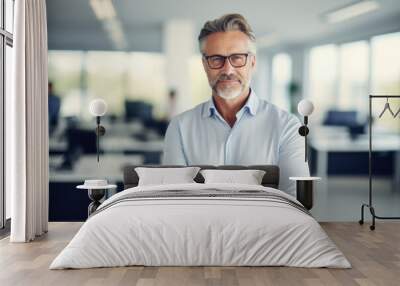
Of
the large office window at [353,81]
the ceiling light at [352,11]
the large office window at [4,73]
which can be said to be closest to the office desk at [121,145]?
the large office window at [4,73]

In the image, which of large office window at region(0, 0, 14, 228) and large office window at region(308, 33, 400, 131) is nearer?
large office window at region(0, 0, 14, 228)

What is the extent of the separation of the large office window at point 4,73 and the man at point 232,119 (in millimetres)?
1901

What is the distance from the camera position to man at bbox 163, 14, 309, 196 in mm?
7586

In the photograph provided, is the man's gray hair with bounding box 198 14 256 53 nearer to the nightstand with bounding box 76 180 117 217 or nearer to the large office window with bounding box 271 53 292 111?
the large office window with bounding box 271 53 292 111

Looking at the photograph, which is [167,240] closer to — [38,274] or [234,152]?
[38,274]

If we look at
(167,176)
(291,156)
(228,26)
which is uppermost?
(228,26)

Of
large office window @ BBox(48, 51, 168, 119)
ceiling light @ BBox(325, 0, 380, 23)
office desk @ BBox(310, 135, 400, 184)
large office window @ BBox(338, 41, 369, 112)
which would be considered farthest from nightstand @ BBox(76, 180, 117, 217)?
ceiling light @ BBox(325, 0, 380, 23)

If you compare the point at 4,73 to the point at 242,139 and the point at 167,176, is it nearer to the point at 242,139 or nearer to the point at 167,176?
the point at 167,176

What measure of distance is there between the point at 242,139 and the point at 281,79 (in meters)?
0.91

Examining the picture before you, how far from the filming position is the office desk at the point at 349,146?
25.3ft

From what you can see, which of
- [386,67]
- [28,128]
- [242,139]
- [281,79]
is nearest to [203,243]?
[28,128]

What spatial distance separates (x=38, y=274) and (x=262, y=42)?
166 inches

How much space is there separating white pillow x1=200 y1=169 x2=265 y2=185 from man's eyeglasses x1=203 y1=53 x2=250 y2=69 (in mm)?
1363

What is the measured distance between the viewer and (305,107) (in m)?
7.41
